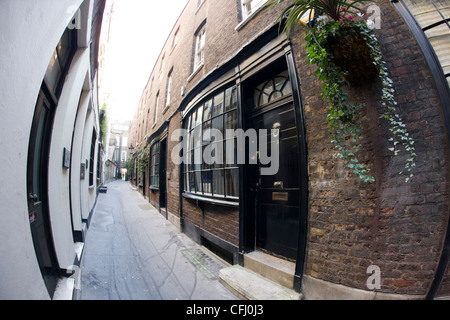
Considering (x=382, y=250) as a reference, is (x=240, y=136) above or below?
above

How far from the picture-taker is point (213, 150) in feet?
13.5

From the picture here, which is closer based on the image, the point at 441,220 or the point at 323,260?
the point at 441,220

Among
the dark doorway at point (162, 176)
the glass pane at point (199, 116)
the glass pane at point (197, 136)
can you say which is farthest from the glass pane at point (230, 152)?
the dark doorway at point (162, 176)

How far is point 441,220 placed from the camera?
65.6 inches

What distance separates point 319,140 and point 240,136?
1397 mm

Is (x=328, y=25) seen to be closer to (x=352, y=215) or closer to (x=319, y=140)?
(x=319, y=140)

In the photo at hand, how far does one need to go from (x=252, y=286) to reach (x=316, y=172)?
5.61 ft

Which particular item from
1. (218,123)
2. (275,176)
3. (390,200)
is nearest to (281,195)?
(275,176)

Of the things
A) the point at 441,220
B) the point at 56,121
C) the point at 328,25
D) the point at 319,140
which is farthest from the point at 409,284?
the point at 56,121

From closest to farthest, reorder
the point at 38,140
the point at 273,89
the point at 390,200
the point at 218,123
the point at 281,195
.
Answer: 1. the point at 390,200
2. the point at 38,140
3. the point at 281,195
4. the point at 273,89
5. the point at 218,123

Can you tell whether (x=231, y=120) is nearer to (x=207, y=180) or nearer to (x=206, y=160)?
(x=206, y=160)

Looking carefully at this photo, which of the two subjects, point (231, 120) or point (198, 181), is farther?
point (198, 181)

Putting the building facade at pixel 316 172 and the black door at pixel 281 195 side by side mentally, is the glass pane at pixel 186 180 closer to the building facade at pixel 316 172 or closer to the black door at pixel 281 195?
the building facade at pixel 316 172

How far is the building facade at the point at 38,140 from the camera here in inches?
42.1
